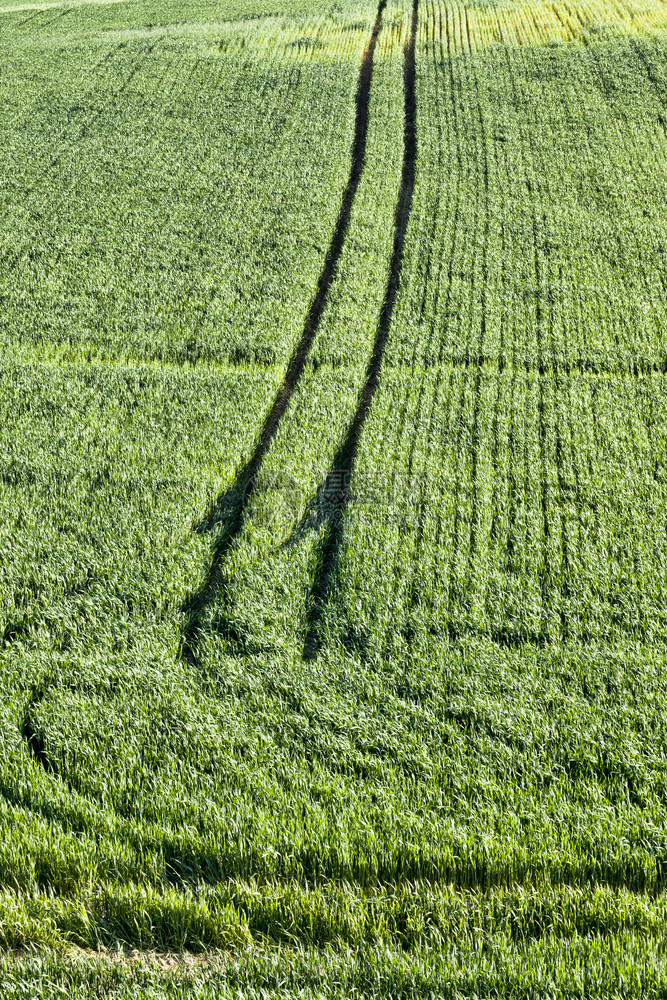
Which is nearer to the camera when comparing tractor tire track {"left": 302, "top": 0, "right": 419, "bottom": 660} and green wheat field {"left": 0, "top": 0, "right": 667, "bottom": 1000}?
green wheat field {"left": 0, "top": 0, "right": 667, "bottom": 1000}

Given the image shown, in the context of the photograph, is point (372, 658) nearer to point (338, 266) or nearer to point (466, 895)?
point (466, 895)

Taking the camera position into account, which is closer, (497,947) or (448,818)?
(497,947)

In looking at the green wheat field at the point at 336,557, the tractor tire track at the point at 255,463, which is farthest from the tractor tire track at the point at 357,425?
the tractor tire track at the point at 255,463

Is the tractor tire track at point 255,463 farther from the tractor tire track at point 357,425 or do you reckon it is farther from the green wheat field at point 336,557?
the tractor tire track at point 357,425

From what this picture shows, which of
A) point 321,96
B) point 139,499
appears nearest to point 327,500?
point 139,499

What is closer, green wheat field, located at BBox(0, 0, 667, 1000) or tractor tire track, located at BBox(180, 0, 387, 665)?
green wheat field, located at BBox(0, 0, 667, 1000)

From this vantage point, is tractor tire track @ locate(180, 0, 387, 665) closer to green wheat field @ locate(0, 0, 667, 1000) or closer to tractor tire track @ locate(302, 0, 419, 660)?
green wheat field @ locate(0, 0, 667, 1000)

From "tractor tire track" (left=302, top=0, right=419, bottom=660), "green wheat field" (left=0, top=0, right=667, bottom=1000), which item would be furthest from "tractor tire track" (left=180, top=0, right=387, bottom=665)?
"tractor tire track" (left=302, top=0, right=419, bottom=660)
